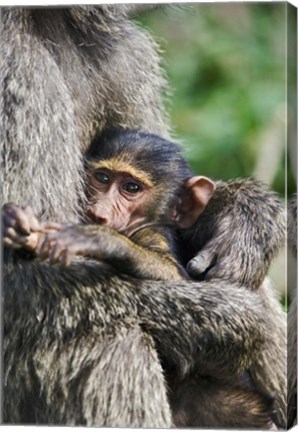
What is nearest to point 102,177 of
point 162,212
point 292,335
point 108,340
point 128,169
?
point 128,169

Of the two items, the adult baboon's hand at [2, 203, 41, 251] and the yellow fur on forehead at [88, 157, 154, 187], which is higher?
the yellow fur on forehead at [88, 157, 154, 187]

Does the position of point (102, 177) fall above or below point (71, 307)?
above

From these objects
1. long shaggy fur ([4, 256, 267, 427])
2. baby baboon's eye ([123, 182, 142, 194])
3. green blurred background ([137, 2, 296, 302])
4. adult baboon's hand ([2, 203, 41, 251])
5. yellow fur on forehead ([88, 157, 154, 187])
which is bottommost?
long shaggy fur ([4, 256, 267, 427])

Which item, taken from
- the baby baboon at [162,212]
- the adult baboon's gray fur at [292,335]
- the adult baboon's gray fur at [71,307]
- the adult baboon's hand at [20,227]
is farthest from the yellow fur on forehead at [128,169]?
the adult baboon's gray fur at [292,335]

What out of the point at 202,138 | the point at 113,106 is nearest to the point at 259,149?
the point at 202,138

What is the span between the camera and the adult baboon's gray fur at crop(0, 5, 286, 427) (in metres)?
4.60

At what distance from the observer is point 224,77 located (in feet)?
16.1

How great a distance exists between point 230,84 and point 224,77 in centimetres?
4

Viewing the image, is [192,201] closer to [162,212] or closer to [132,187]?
[162,212]

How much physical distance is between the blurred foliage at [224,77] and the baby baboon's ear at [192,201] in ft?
0.18

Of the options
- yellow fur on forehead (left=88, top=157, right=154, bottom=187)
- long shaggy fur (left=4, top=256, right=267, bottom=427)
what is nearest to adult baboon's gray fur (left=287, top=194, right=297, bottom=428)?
long shaggy fur (left=4, top=256, right=267, bottom=427)

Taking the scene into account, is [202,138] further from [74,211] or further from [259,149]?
[74,211]

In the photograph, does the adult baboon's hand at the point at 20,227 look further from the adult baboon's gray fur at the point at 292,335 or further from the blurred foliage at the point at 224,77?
the adult baboon's gray fur at the point at 292,335

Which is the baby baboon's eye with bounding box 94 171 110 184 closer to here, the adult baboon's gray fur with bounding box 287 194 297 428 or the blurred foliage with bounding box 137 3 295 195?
the blurred foliage with bounding box 137 3 295 195
